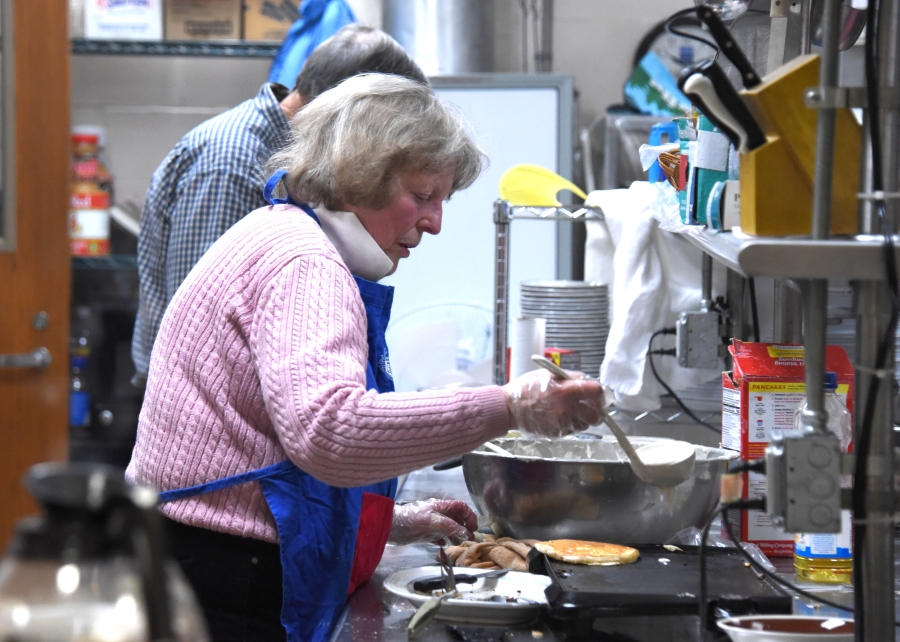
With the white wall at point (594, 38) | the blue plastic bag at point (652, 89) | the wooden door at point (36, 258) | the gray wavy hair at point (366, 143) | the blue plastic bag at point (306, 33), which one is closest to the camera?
the gray wavy hair at point (366, 143)

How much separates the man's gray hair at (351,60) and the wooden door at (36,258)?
27.8 inches

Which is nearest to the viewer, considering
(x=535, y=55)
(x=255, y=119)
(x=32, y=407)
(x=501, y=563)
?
(x=501, y=563)

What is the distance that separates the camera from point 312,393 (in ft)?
3.62

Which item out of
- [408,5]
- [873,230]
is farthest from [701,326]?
[408,5]

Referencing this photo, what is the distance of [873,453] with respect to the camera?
35.8 inches

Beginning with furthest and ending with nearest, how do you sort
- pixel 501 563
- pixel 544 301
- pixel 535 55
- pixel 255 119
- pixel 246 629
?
pixel 535 55, pixel 255 119, pixel 544 301, pixel 501 563, pixel 246 629

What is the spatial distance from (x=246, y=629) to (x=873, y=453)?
0.82 m

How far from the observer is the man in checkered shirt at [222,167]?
2.41 metres

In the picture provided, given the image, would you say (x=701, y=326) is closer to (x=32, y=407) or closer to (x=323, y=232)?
(x=323, y=232)

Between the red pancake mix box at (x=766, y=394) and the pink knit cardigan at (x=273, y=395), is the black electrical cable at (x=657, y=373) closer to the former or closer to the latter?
the red pancake mix box at (x=766, y=394)

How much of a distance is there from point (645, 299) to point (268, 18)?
1.92 m

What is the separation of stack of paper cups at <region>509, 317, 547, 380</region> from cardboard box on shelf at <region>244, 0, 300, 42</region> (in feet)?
5.71

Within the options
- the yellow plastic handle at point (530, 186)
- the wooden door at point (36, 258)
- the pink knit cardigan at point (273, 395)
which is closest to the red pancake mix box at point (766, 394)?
the pink knit cardigan at point (273, 395)

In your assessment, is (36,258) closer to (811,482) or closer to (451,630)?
(451,630)
